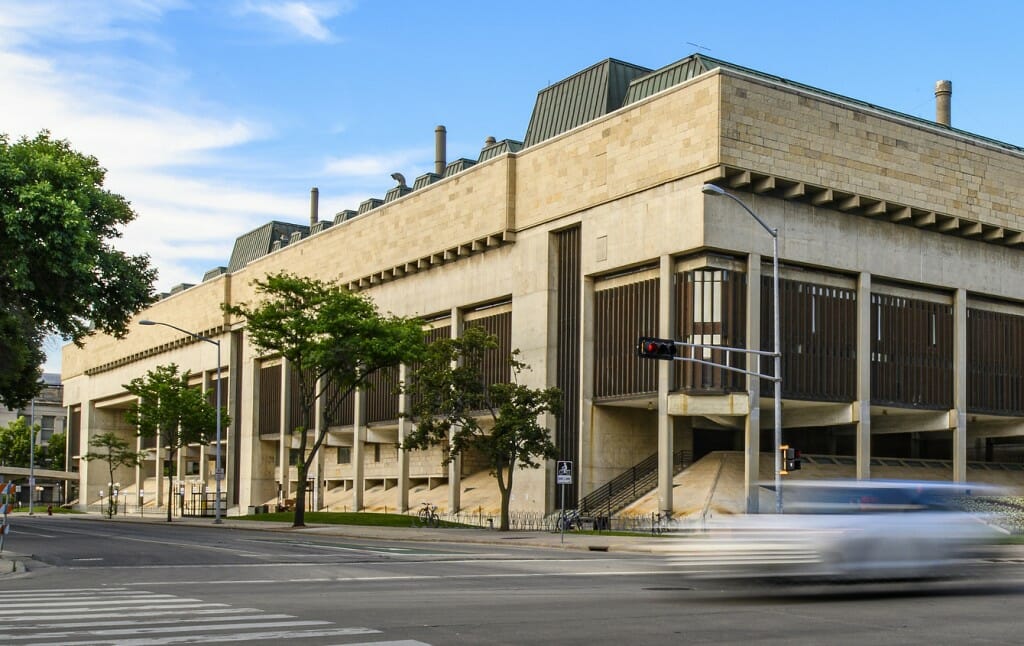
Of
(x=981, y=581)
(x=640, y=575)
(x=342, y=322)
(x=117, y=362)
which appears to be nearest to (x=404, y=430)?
(x=342, y=322)

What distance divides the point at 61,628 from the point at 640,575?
37.6ft

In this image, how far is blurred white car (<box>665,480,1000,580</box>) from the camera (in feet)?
49.0

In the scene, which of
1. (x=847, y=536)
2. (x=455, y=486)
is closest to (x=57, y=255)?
(x=455, y=486)

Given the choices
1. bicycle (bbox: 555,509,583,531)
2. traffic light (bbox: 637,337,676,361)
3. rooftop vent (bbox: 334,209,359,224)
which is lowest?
bicycle (bbox: 555,509,583,531)

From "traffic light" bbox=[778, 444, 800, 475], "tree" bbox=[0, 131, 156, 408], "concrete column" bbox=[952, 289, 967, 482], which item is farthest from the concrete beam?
"tree" bbox=[0, 131, 156, 408]

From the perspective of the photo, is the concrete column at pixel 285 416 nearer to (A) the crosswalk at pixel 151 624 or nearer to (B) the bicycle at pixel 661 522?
(B) the bicycle at pixel 661 522

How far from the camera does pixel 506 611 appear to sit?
13945 millimetres

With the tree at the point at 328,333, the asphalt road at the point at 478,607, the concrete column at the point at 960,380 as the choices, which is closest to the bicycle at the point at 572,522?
the tree at the point at 328,333

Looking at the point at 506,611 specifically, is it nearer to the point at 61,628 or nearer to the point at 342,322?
the point at 61,628

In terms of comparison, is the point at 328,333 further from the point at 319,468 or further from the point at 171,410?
the point at 171,410

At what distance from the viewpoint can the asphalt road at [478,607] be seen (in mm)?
11594

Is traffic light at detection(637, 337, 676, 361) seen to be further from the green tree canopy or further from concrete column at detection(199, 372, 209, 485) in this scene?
the green tree canopy

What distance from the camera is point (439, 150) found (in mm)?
81688

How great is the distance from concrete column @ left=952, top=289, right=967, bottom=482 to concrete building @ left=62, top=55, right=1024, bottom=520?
0.34ft
